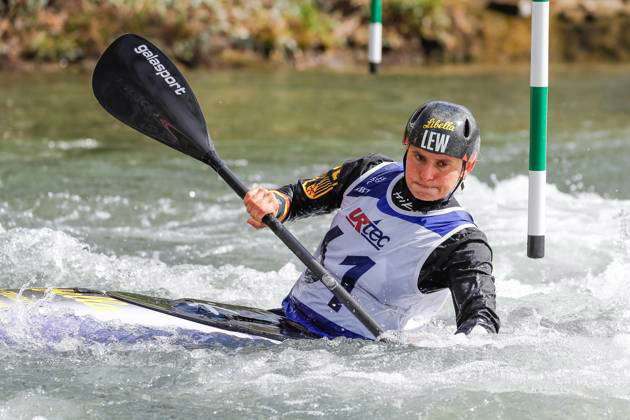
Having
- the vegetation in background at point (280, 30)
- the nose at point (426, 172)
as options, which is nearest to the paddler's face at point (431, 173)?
the nose at point (426, 172)

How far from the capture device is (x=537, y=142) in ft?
14.5

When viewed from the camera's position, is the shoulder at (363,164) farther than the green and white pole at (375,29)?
No

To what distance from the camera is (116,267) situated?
4.99 m

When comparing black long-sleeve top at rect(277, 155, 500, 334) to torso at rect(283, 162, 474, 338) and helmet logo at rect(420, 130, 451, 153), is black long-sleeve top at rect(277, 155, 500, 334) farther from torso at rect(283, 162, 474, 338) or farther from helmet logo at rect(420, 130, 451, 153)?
helmet logo at rect(420, 130, 451, 153)

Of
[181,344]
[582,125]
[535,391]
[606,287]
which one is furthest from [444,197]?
[582,125]

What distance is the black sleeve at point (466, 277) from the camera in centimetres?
348

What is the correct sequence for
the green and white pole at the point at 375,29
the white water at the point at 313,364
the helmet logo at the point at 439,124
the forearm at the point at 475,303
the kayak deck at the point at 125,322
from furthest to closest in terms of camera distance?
the green and white pole at the point at 375,29, the kayak deck at the point at 125,322, the helmet logo at the point at 439,124, the forearm at the point at 475,303, the white water at the point at 313,364

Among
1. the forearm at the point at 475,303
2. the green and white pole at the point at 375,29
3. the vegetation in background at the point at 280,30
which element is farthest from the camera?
the vegetation in background at the point at 280,30

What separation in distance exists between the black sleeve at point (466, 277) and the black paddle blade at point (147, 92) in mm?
1038

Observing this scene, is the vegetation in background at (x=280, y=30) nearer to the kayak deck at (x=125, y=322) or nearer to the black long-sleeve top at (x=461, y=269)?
the kayak deck at (x=125, y=322)

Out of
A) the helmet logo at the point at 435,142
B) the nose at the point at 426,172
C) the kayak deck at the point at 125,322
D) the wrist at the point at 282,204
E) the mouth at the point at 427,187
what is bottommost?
the kayak deck at the point at 125,322

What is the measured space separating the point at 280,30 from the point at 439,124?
10.5 metres

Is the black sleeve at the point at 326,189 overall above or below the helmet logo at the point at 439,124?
below

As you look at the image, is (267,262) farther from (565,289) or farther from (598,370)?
(598,370)
